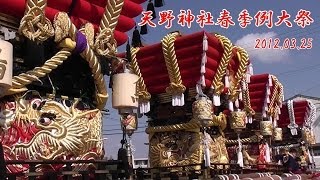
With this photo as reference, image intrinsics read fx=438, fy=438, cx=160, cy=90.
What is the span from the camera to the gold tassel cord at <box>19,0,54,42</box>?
14.3ft

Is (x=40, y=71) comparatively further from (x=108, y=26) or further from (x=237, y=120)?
(x=237, y=120)

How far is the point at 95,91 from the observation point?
5.39 m

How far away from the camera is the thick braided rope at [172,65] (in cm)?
941

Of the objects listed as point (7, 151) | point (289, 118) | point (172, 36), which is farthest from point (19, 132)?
point (289, 118)

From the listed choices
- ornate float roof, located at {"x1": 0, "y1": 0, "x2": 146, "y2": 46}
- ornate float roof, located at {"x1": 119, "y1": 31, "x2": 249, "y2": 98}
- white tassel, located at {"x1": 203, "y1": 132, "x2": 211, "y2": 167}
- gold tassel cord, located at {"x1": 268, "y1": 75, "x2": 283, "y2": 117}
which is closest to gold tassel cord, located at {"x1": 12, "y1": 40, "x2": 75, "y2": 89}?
ornate float roof, located at {"x1": 0, "y1": 0, "x2": 146, "y2": 46}

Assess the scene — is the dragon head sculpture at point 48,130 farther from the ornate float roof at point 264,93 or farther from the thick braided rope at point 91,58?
the ornate float roof at point 264,93

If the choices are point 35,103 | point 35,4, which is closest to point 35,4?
point 35,4

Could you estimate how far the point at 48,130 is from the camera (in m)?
4.70

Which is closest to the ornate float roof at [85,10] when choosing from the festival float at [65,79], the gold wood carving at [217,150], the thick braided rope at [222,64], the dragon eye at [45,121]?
the festival float at [65,79]

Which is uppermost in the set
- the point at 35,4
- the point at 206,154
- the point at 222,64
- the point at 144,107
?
the point at 222,64

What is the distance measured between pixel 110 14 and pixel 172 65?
4204 millimetres

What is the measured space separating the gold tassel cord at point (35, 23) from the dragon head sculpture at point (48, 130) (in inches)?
26.1

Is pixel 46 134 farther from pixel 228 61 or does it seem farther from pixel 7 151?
pixel 228 61

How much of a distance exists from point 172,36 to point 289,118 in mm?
9862
